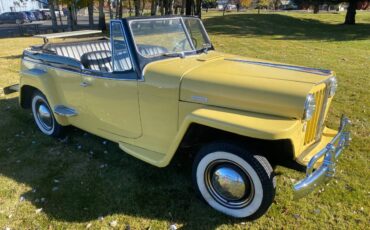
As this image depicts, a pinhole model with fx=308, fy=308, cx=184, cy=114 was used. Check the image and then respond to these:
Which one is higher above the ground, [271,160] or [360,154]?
[271,160]

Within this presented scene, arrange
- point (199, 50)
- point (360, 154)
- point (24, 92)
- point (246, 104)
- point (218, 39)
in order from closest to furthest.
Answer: point (246, 104) < point (199, 50) < point (360, 154) < point (24, 92) < point (218, 39)

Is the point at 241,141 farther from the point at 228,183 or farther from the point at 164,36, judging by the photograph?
the point at 164,36

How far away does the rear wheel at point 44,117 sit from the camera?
14.9ft

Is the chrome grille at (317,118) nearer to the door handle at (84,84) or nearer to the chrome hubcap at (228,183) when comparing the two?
the chrome hubcap at (228,183)

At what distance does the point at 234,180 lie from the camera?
9.20 ft

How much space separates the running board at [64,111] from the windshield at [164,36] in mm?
1489

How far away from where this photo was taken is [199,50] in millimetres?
3744

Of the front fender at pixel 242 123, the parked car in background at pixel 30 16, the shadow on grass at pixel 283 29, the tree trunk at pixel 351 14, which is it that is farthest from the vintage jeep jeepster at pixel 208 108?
the parked car in background at pixel 30 16

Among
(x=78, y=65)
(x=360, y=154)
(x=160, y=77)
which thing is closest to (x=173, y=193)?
(x=160, y=77)

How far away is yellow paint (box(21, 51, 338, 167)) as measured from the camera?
2566mm

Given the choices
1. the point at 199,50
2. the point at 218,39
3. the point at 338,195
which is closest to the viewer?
the point at 338,195

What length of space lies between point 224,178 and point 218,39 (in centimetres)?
1332

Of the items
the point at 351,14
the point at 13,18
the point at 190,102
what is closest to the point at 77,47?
the point at 190,102

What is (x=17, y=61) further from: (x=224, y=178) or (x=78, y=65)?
(x=224, y=178)
